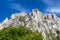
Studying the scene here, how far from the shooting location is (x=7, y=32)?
2781 inches

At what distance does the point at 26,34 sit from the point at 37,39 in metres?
3.91

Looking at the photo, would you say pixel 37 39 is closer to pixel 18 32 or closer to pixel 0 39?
pixel 18 32

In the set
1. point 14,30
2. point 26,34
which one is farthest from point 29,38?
Answer: point 14,30

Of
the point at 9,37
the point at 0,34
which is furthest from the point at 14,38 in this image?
the point at 0,34

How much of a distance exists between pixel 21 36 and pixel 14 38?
8.17ft

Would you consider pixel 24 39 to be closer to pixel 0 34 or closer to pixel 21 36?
pixel 21 36

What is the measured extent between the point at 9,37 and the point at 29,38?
706 centimetres

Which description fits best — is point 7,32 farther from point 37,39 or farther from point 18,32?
point 37,39

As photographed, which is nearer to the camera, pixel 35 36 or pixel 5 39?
pixel 5 39

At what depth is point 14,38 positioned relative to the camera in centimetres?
6881

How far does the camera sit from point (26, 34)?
7231 cm

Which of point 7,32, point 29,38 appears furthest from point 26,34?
point 7,32

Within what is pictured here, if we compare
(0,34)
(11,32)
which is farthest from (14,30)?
(0,34)

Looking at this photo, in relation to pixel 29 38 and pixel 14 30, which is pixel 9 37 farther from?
pixel 29 38
